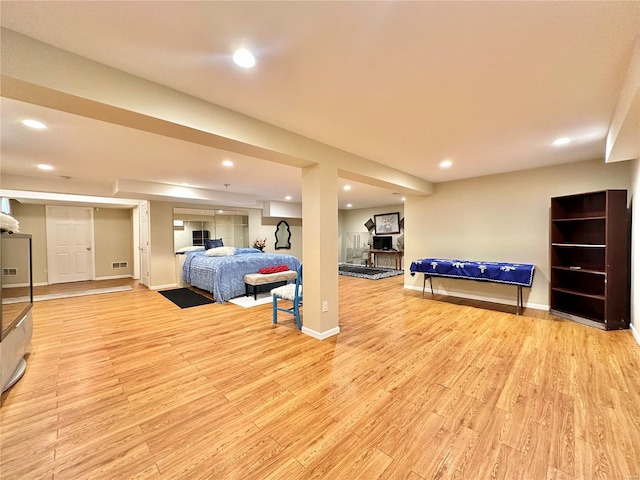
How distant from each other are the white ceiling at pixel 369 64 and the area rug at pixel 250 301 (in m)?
2.76

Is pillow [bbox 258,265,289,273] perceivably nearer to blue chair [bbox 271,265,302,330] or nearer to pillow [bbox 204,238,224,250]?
blue chair [bbox 271,265,302,330]

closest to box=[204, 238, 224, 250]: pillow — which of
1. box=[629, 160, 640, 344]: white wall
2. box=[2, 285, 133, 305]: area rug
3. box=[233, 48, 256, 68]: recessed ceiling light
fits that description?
box=[2, 285, 133, 305]: area rug

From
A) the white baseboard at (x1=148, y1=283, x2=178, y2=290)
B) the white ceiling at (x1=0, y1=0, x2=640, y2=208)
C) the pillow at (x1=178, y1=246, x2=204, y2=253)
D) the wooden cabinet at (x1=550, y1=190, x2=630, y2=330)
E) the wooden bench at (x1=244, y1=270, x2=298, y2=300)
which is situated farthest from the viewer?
the pillow at (x1=178, y1=246, x2=204, y2=253)

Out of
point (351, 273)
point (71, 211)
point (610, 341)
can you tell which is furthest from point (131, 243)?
point (610, 341)

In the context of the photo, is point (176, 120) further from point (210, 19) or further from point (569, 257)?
point (569, 257)

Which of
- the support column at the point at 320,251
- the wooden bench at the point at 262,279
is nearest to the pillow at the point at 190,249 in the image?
the wooden bench at the point at 262,279

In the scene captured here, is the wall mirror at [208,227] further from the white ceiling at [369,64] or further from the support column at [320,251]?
the support column at [320,251]

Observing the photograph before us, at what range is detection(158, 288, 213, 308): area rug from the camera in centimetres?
480

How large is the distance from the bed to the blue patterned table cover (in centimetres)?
299

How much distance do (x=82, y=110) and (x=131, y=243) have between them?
736 centimetres

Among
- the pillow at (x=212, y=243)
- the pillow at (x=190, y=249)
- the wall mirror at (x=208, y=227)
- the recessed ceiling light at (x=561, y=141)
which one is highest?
the recessed ceiling light at (x=561, y=141)

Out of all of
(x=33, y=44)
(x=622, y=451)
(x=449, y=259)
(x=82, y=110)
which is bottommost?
(x=622, y=451)

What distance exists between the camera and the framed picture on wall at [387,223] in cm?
916

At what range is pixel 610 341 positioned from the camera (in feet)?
9.61
